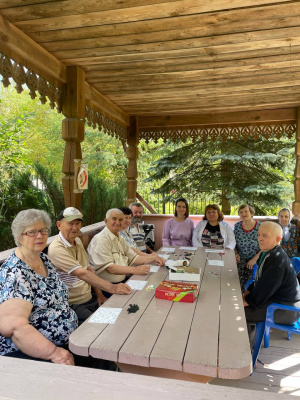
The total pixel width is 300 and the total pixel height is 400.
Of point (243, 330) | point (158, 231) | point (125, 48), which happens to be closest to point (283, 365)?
point (243, 330)

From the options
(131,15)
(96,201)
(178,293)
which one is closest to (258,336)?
(178,293)

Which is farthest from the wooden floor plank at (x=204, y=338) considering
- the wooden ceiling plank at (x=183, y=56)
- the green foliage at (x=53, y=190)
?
the green foliage at (x=53, y=190)

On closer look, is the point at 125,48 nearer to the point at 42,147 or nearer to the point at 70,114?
the point at 70,114

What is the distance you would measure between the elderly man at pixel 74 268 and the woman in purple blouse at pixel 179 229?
6.57 feet

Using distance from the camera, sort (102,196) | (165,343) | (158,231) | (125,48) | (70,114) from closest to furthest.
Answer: (165,343) → (125,48) → (70,114) → (158,231) → (102,196)

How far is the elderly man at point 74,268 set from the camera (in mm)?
2201

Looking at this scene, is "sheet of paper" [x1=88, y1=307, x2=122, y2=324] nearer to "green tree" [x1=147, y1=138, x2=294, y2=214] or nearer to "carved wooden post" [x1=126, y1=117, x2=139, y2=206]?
"carved wooden post" [x1=126, y1=117, x2=139, y2=206]

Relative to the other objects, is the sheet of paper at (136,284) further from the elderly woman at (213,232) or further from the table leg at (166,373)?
the elderly woman at (213,232)

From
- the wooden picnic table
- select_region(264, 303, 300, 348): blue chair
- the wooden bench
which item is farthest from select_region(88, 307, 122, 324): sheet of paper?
select_region(264, 303, 300, 348): blue chair

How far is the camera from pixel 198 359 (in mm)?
1254

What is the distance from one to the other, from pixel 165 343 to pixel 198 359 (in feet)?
0.59

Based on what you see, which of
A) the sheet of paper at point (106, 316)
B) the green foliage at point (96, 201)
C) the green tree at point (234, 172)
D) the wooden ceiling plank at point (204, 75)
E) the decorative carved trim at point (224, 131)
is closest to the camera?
the sheet of paper at point (106, 316)

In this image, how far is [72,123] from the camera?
11.2ft

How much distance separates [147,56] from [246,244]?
2.49 metres
